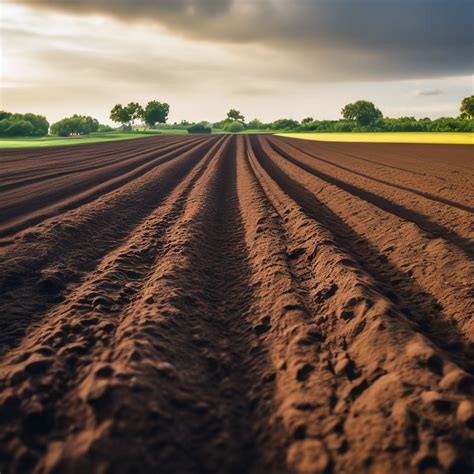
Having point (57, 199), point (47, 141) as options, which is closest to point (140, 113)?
point (47, 141)

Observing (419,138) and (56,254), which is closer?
(56,254)

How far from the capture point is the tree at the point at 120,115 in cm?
11356

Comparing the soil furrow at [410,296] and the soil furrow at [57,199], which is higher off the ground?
the soil furrow at [57,199]

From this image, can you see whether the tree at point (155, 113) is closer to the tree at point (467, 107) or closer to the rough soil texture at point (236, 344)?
the tree at point (467, 107)

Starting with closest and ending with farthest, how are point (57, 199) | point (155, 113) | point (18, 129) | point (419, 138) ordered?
1. point (57, 199)
2. point (419, 138)
3. point (18, 129)
4. point (155, 113)

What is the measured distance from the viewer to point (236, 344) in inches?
160

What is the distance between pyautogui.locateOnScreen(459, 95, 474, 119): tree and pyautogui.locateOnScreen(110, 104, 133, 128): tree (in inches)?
3749

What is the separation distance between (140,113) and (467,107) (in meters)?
96.9

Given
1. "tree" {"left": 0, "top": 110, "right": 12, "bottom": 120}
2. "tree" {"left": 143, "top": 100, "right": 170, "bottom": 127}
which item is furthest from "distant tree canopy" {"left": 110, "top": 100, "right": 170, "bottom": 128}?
"tree" {"left": 0, "top": 110, "right": 12, "bottom": 120}

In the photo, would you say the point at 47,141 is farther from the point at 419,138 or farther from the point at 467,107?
the point at 467,107

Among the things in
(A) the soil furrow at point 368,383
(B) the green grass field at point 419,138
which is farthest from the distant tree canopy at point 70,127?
(A) the soil furrow at point 368,383

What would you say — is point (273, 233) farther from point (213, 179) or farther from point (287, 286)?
point (213, 179)

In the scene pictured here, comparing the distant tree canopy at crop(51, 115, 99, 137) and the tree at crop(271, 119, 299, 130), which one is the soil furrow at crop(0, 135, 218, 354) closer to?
the distant tree canopy at crop(51, 115, 99, 137)

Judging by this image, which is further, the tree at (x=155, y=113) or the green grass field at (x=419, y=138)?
the tree at (x=155, y=113)
